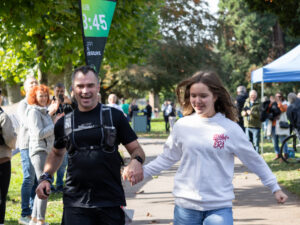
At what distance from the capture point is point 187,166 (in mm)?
3645

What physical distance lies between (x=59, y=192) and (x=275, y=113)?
774 centimetres

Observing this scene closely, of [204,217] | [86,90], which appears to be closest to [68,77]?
[86,90]

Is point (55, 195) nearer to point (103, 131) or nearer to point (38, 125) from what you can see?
point (38, 125)

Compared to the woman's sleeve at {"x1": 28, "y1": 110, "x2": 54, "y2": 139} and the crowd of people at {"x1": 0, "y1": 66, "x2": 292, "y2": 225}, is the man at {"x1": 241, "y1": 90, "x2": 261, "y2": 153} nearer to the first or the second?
the woman's sleeve at {"x1": 28, "y1": 110, "x2": 54, "y2": 139}

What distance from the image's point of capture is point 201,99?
12.2 feet

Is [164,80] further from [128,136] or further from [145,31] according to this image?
[128,136]

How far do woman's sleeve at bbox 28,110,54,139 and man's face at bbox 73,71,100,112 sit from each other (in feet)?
9.06

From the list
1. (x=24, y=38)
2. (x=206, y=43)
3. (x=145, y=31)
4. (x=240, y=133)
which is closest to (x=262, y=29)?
(x=206, y=43)

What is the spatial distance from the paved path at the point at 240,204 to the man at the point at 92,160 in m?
3.19

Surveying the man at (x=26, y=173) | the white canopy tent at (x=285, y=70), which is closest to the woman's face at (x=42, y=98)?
the man at (x=26, y=173)

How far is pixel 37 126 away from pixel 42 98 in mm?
379

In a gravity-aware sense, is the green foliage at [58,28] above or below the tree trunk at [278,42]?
below

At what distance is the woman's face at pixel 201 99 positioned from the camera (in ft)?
12.2

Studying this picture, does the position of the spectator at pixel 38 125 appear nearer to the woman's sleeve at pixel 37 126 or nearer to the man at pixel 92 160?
the woman's sleeve at pixel 37 126
